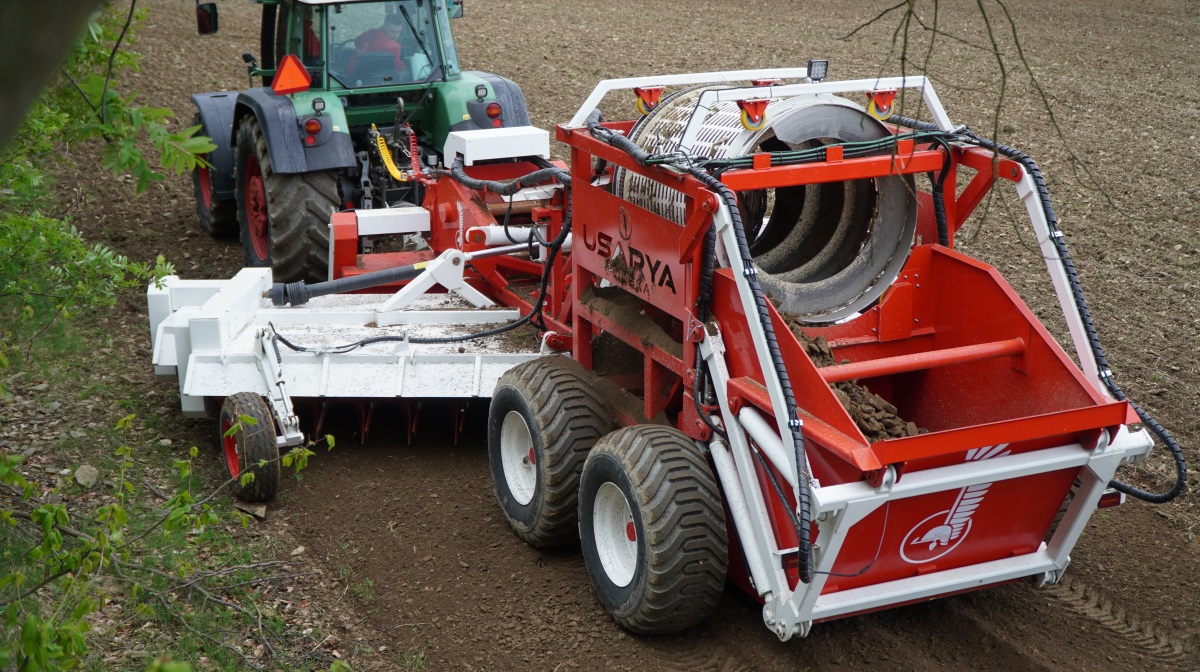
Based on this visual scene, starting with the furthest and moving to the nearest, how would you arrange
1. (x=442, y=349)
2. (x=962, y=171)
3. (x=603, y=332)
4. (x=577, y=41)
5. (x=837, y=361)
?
(x=577, y=41) → (x=962, y=171) → (x=442, y=349) → (x=603, y=332) → (x=837, y=361)

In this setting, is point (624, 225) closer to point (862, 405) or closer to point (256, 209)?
point (862, 405)

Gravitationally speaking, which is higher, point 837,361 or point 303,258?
point 837,361

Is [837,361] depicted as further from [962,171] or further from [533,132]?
[962,171]

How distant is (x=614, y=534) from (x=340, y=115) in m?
3.67

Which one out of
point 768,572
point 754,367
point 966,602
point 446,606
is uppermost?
point 754,367

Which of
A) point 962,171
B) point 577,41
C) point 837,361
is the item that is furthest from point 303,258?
point 577,41

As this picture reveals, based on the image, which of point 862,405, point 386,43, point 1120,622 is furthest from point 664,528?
point 386,43

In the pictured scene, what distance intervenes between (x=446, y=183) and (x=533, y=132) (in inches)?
22.3

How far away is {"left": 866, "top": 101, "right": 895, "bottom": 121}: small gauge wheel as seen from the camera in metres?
4.34

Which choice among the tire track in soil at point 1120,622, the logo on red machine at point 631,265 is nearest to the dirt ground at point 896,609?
the tire track in soil at point 1120,622

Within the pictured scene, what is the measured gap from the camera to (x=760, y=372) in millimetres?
3785

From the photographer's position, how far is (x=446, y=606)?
173 inches

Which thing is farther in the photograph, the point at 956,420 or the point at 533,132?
the point at 533,132

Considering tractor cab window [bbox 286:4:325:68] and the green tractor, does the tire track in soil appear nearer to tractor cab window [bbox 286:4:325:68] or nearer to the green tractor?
the green tractor
